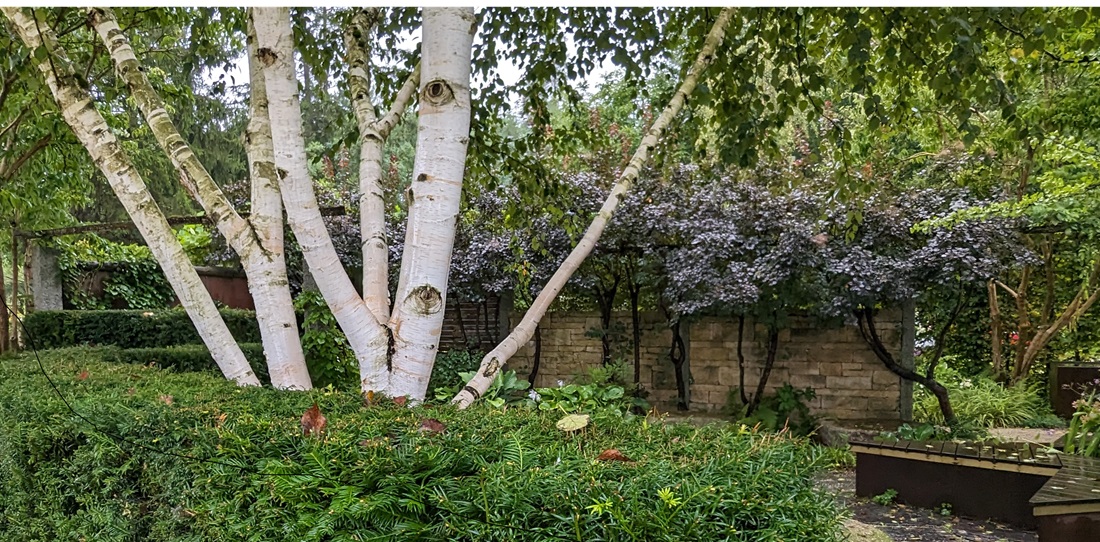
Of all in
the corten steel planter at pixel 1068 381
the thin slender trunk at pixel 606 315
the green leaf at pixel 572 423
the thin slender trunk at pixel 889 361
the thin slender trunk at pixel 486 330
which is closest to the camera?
the green leaf at pixel 572 423

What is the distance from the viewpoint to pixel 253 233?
2.68m

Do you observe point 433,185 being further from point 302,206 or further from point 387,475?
point 387,475

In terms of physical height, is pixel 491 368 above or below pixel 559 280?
below

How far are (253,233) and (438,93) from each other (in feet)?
3.08

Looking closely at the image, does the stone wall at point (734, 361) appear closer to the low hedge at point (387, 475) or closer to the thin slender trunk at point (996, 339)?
the thin slender trunk at point (996, 339)

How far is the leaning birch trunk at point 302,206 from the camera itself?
96.0 inches

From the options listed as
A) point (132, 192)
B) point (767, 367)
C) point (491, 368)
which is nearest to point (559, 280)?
point (491, 368)

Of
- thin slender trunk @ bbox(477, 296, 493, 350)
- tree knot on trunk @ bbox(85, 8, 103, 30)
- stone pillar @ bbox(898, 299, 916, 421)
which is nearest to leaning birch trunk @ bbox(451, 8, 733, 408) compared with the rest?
tree knot on trunk @ bbox(85, 8, 103, 30)

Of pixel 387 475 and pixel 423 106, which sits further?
pixel 423 106

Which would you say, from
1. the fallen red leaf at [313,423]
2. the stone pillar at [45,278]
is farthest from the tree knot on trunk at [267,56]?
the stone pillar at [45,278]

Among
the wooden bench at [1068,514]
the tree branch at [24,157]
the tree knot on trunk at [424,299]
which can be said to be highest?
the tree branch at [24,157]

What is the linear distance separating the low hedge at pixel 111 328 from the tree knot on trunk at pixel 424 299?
6.00m

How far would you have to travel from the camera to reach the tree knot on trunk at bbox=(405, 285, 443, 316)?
2385 mm

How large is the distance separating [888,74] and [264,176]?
3422 millimetres
